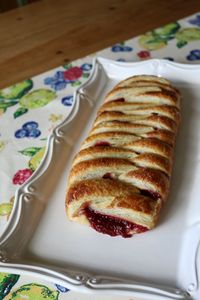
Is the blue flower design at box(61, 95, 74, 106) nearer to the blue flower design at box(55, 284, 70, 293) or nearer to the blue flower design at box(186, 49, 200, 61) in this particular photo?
the blue flower design at box(186, 49, 200, 61)

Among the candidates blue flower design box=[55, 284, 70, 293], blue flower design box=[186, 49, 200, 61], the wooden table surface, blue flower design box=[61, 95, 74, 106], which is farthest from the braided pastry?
the wooden table surface

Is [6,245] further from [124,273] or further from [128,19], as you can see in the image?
[128,19]

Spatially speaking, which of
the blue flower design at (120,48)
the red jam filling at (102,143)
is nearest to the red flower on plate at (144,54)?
the blue flower design at (120,48)

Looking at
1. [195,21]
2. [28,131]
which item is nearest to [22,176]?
[28,131]

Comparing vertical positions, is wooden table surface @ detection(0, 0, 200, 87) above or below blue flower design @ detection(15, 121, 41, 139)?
above

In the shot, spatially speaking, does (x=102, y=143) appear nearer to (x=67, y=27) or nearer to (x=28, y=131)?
(x=28, y=131)

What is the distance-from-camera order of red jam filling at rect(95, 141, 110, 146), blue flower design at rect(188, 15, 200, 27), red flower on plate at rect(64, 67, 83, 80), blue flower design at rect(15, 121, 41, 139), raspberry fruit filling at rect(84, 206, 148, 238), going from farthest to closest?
blue flower design at rect(188, 15, 200, 27)
red flower on plate at rect(64, 67, 83, 80)
blue flower design at rect(15, 121, 41, 139)
red jam filling at rect(95, 141, 110, 146)
raspberry fruit filling at rect(84, 206, 148, 238)

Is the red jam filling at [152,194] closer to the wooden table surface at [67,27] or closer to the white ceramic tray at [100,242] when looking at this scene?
the white ceramic tray at [100,242]
